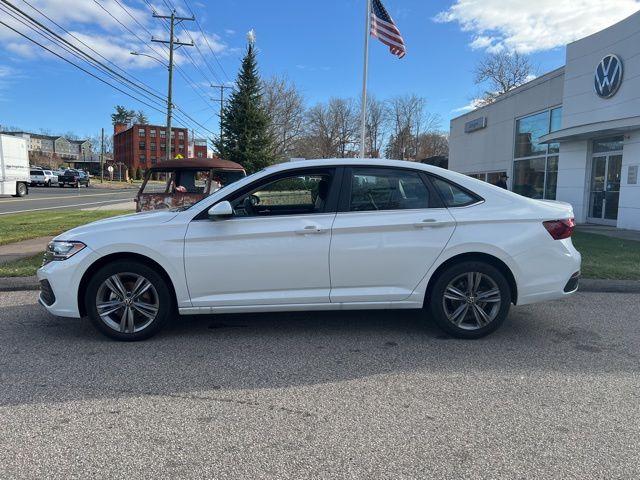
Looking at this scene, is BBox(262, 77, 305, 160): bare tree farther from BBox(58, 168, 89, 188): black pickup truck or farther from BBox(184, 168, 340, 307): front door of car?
BBox(184, 168, 340, 307): front door of car

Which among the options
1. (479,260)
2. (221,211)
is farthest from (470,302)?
(221,211)

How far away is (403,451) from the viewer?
2768mm

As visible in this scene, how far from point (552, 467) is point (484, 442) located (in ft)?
1.25

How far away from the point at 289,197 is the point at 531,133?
58.6 feet

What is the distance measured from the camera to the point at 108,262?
14.5ft

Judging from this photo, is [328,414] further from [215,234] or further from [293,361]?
[215,234]

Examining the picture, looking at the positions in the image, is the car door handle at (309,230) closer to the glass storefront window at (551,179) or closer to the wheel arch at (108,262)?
the wheel arch at (108,262)

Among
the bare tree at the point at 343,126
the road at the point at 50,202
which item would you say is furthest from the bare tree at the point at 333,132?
the road at the point at 50,202

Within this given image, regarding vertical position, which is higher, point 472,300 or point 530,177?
point 530,177

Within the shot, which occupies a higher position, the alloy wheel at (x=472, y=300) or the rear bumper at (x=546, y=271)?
the rear bumper at (x=546, y=271)

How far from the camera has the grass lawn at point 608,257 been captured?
7.21 m

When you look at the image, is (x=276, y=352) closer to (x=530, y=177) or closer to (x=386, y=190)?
(x=386, y=190)

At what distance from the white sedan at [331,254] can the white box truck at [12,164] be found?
27.1 meters

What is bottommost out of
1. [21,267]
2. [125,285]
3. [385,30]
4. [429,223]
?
[21,267]
